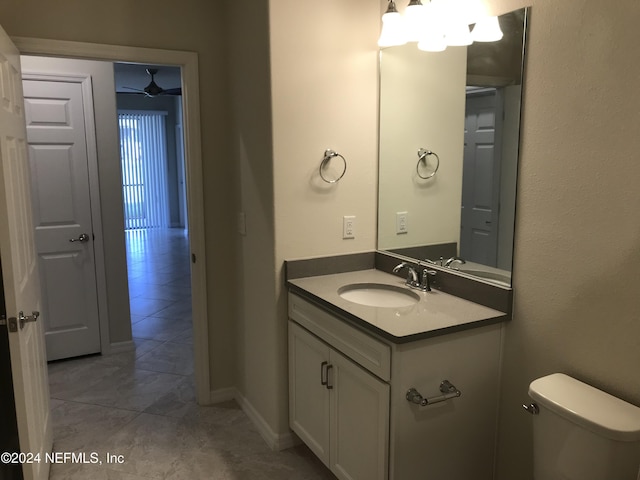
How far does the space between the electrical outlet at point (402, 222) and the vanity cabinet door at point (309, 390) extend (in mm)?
714

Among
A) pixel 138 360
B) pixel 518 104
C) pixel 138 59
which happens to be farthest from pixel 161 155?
pixel 518 104

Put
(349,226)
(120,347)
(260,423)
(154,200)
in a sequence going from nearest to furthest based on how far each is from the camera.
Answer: (349,226), (260,423), (120,347), (154,200)

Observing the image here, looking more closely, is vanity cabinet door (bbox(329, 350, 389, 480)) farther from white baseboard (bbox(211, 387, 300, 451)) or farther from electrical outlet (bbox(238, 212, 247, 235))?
electrical outlet (bbox(238, 212, 247, 235))

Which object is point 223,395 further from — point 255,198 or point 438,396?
point 438,396

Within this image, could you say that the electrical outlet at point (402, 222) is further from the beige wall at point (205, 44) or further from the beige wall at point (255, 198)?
the beige wall at point (205, 44)

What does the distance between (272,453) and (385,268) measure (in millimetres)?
1098

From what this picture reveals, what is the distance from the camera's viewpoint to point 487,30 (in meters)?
1.92

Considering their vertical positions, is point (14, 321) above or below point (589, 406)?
above

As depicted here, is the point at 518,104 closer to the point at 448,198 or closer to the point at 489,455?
the point at 448,198

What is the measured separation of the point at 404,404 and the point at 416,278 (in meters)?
0.68

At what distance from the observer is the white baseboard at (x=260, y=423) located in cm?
261

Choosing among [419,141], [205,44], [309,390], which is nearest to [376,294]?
[309,390]

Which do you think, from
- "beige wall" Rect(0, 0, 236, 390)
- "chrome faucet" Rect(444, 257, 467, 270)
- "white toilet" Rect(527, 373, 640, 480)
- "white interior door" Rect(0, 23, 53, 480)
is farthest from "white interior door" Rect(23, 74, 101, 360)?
"white toilet" Rect(527, 373, 640, 480)

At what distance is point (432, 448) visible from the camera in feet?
6.11
